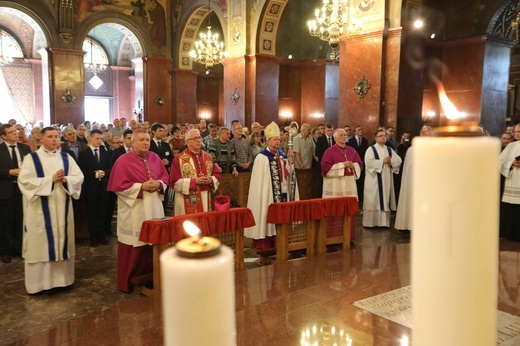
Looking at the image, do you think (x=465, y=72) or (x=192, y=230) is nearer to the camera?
(x=192, y=230)

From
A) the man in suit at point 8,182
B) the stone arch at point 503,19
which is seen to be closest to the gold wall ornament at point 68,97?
the man in suit at point 8,182

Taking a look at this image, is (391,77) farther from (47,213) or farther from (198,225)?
(47,213)

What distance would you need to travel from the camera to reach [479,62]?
49.1ft

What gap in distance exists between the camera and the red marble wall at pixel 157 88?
72.2 ft

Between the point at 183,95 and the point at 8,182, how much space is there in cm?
1647

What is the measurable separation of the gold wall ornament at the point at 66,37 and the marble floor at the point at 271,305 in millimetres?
15786

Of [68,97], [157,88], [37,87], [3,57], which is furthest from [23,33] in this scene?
[157,88]

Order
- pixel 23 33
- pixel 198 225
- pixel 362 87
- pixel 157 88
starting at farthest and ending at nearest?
pixel 23 33 < pixel 157 88 < pixel 362 87 < pixel 198 225

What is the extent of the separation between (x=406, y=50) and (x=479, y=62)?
4767 mm

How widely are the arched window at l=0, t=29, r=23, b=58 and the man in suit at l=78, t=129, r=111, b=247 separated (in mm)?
20839

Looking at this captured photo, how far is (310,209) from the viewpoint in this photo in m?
5.73

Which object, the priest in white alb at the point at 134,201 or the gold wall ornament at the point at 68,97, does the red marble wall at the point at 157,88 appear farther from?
the priest in white alb at the point at 134,201

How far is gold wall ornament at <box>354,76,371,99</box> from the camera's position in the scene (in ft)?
39.0

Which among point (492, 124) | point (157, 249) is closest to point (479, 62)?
point (492, 124)
